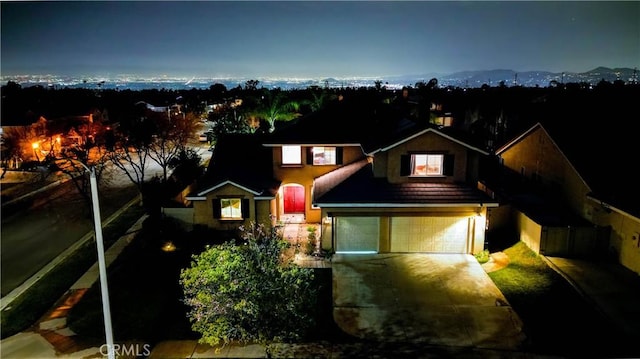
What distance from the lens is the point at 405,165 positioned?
2127cm

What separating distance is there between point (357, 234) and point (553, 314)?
8.75 meters

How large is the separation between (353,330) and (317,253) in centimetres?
637

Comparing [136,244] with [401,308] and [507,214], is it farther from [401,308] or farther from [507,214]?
[507,214]

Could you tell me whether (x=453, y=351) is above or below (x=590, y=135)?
below

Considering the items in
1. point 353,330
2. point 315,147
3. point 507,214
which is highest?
point 315,147

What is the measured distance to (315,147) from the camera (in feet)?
80.2

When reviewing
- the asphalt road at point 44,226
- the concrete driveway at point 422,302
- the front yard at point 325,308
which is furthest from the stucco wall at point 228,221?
the asphalt road at point 44,226

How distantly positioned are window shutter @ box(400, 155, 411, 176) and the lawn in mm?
6236

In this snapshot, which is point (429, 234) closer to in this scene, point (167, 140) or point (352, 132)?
point (352, 132)

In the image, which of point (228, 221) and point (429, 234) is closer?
point (429, 234)

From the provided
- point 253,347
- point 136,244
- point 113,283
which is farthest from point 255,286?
point 136,244

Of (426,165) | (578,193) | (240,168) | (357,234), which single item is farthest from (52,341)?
(578,193)

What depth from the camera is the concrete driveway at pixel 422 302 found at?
46.6 feet

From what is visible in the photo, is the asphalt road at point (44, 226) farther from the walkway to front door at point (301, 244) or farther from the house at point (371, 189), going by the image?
the walkway to front door at point (301, 244)
